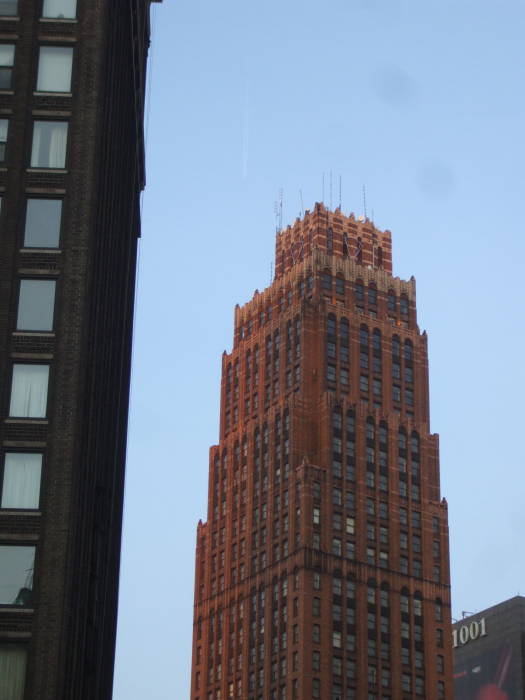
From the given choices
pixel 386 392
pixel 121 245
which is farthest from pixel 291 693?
pixel 121 245

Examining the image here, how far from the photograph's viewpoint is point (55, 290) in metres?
66.9

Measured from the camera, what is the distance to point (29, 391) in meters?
65.0

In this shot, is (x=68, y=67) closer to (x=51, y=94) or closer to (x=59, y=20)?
(x=51, y=94)

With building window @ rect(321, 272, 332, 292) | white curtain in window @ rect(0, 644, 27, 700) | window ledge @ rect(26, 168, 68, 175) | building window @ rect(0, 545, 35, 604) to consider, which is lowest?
white curtain in window @ rect(0, 644, 27, 700)

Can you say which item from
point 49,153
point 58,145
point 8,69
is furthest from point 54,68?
point 49,153

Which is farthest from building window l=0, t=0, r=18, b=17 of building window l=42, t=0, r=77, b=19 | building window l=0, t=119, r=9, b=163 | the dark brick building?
building window l=0, t=119, r=9, b=163

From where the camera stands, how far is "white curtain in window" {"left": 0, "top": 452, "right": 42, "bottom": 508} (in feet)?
205

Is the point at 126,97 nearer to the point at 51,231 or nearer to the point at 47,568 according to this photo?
the point at 51,231

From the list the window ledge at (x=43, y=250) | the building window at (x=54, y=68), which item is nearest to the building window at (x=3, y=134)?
the building window at (x=54, y=68)

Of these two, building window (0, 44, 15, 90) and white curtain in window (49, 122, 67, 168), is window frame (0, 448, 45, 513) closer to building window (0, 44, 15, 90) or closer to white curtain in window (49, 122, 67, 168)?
white curtain in window (49, 122, 67, 168)

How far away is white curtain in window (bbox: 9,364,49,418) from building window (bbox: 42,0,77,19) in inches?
757

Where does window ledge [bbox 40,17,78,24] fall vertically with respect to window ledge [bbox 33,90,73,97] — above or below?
above

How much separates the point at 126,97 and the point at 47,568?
38.0m

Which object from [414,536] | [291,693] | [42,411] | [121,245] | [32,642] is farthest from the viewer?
[414,536]
